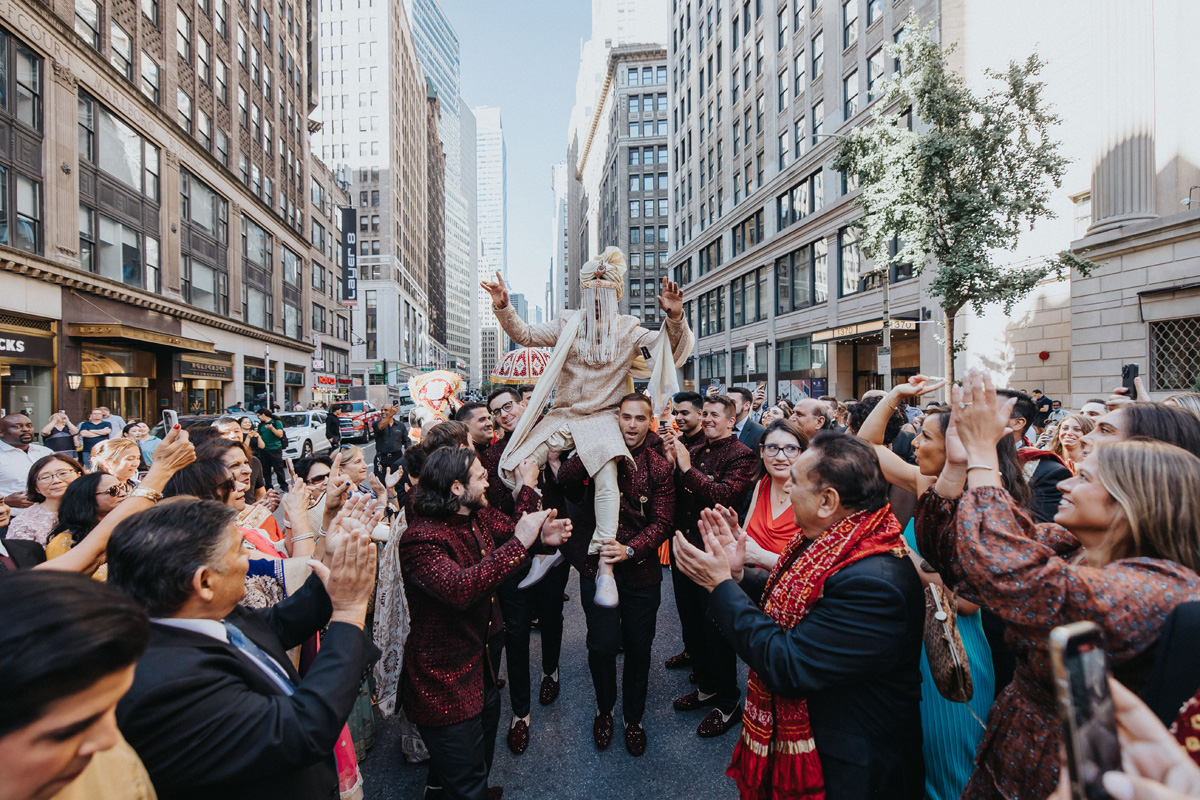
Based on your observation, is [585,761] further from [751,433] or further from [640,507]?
[751,433]

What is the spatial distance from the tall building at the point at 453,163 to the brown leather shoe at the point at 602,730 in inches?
4865

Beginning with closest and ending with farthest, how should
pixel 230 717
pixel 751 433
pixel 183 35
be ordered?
pixel 230 717 → pixel 751 433 → pixel 183 35

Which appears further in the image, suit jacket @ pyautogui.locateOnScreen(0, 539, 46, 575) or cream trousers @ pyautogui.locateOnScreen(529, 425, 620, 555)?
cream trousers @ pyautogui.locateOnScreen(529, 425, 620, 555)

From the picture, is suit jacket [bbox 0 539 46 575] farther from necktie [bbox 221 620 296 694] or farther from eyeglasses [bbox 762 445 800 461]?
eyeglasses [bbox 762 445 800 461]

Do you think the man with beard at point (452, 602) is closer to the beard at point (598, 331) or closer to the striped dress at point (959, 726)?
the beard at point (598, 331)

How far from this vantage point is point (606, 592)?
129 inches

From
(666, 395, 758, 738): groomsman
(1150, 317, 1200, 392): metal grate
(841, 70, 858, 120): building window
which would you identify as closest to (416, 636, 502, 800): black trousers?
(666, 395, 758, 738): groomsman

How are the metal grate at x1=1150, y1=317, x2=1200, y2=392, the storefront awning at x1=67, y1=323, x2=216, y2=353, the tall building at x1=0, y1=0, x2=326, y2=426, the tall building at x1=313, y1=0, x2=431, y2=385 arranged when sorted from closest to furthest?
the metal grate at x1=1150, y1=317, x2=1200, y2=392, the tall building at x1=0, y1=0, x2=326, y2=426, the storefront awning at x1=67, y1=323, x2=216, y2=353, the tall building at x1=313, y1=0, x2=431, y2=385

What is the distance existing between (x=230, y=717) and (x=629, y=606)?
251 cm

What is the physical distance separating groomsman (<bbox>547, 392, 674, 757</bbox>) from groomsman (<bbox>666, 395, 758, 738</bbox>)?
241mm

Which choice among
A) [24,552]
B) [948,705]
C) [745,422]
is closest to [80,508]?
[24,552]

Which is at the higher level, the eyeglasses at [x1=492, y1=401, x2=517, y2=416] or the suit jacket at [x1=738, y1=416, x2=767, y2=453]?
the eyeglasses at [x1=492, y1=401, x2=517, y2=416]

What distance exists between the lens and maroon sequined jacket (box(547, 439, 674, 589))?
140 inches

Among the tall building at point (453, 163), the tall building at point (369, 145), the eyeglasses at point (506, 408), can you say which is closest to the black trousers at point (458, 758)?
the eyeglasses at point (506, 408)
